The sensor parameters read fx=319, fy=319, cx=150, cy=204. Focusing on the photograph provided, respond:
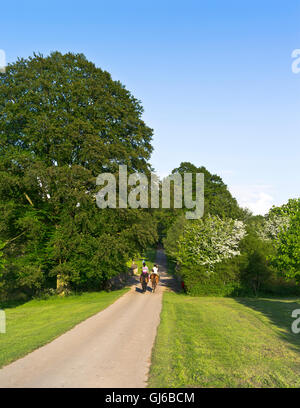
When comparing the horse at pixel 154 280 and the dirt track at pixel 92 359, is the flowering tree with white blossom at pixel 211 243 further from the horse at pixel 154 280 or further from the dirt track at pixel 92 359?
the dirt track at pixel 92 359

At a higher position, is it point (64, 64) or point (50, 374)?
point (64, 64)

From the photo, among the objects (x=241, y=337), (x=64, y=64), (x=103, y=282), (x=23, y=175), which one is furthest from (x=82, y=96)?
(x=241, y=337)

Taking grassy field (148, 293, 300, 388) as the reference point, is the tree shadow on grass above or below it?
below

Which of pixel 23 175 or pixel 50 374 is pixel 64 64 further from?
pixel 50 374

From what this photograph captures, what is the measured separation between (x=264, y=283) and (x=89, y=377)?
22664mm

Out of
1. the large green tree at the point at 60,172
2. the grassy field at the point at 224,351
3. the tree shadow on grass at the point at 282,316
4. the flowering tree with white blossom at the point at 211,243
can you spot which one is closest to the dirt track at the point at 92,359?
the grassy field at the point at 224,351

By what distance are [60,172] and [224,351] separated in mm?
15622

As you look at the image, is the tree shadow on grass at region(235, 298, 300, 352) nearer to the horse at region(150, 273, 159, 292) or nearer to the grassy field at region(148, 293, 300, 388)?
the grassy field at region(148, 293, 300, 388)

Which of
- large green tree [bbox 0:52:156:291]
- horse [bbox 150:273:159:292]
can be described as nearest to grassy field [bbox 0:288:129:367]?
large green tree [bbox 0:52:156:291]

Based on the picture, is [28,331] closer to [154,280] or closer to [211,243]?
[154,280]

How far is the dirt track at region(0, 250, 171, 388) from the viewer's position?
259 inches

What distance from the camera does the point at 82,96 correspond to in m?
22.7

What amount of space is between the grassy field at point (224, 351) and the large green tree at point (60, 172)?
823 centimetres

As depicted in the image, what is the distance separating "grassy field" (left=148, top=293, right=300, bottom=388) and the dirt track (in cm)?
45
